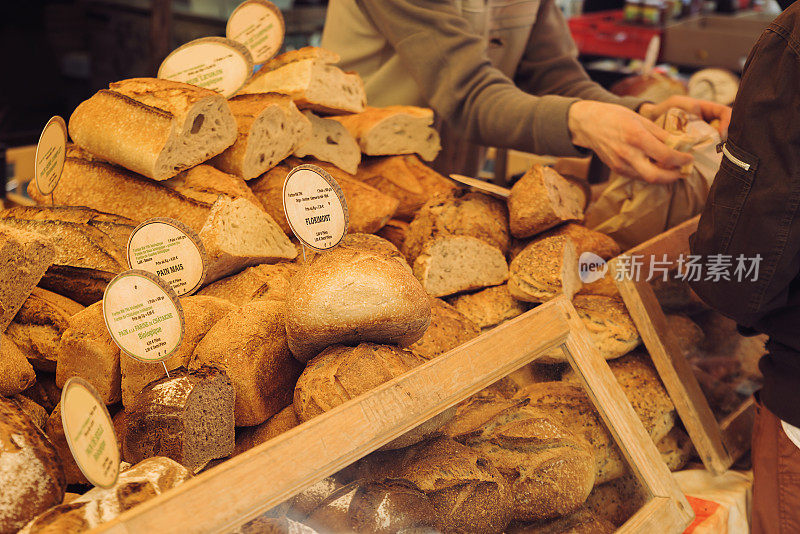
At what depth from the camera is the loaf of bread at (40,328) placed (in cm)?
127

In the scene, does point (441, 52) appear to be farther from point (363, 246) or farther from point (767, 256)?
point (767, 256)

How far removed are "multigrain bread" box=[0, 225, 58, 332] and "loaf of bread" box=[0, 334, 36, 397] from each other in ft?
0.23

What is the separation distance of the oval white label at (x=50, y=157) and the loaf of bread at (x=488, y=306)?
927 millimetres

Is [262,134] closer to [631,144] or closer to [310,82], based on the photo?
[310,82]

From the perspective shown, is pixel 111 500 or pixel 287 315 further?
pixel 287 315

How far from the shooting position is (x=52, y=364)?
4.18 feet

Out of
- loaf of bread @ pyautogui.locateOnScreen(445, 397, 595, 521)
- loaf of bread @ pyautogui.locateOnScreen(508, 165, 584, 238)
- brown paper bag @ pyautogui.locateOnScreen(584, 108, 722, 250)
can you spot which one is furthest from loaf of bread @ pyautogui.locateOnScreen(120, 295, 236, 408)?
brown paper bag @ pyautogui.locateOnScreen(584, 108, 722, 250)

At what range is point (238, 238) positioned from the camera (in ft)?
4.71

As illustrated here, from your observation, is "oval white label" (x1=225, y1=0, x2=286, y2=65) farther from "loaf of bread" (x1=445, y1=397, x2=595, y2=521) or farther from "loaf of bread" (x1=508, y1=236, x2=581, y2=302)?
"loaf of bread" (x1=445, y1=397, x2=595, y2=521)

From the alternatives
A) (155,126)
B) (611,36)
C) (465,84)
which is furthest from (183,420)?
(611,36)

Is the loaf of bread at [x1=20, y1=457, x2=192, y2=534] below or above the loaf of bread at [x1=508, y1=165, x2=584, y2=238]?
above

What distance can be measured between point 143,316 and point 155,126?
22.2 inches

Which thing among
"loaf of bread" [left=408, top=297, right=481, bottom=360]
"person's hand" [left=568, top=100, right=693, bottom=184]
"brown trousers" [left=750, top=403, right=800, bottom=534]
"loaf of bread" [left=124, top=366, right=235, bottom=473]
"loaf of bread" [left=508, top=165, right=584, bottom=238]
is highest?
"person's hand" [left=568, top=100, right=693, bottom=184]

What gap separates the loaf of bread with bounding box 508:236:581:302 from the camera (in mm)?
1525
